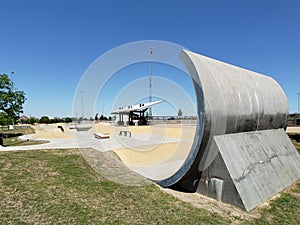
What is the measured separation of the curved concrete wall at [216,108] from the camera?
6.00m

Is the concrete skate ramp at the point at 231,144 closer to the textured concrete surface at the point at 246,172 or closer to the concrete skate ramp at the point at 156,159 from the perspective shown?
the textured concrete surface at the point at 246,172

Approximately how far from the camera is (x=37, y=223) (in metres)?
4.22

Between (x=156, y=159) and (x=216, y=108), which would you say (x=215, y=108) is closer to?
(x=216, y=108)

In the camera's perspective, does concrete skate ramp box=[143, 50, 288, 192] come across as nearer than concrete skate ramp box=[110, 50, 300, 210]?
No

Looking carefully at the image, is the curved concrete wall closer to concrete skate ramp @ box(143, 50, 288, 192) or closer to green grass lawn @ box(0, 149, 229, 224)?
concrete skate ramp @ box(143, 50, 288, 192)

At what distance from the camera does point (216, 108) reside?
620 cm

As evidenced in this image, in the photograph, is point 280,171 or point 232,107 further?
point 280,171

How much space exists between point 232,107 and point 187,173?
2.76 metres

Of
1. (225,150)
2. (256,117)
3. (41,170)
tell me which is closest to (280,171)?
(256,117)

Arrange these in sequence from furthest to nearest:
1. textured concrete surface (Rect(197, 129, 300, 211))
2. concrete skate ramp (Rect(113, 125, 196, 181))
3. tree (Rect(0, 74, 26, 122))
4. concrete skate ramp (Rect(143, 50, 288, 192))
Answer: tree (Rect(0, 74, 26, 122)), concrete skate ramp (Rect(113, 125, 196, 181)), concrete skate ramp (Rect(143, 50, 288, 192)), textured concrete surface (Rect(197, 129, 300, 211))

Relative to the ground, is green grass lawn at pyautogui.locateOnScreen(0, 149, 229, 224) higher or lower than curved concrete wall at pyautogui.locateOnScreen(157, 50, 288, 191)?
lower

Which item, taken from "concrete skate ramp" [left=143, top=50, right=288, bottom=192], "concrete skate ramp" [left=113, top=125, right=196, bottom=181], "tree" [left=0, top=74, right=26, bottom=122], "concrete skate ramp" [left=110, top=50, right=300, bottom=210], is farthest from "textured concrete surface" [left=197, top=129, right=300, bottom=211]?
"tree" [left=0, top=74, right=26, bottom=122]

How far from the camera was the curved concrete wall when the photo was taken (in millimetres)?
6004

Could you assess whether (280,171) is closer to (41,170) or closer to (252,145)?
(252,145)
